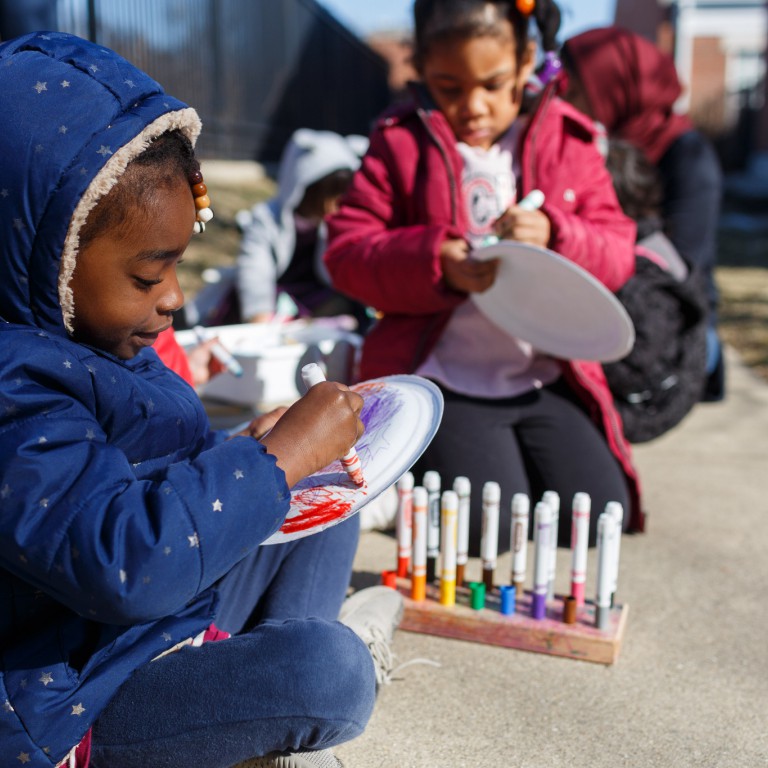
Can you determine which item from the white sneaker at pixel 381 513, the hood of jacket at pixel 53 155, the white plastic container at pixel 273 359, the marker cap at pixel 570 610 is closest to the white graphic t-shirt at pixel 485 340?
the white sneaker at pixel 381 513

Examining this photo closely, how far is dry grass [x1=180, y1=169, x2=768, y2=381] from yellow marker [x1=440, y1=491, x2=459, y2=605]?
365cm

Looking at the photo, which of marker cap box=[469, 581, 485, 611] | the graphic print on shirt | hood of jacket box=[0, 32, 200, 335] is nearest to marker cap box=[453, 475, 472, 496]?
marker cap box=[469, 581, 485, 611]

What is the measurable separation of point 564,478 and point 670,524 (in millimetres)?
464

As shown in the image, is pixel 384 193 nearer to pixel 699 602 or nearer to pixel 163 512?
pixel 699 602

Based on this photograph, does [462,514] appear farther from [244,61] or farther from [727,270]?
[244,61]

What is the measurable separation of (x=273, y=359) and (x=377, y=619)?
1705 mm

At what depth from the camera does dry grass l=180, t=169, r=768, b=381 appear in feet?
21.2

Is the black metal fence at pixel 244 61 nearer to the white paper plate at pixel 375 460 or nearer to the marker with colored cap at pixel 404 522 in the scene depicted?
the marker with colored cap at pixel 404 522

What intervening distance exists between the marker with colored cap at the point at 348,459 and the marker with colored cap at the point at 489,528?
28.1 inches

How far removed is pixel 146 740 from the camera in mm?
1558

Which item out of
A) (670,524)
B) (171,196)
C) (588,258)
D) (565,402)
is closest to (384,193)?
(588,258)

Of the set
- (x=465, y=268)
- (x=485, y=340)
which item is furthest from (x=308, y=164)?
(x=465, y=268)

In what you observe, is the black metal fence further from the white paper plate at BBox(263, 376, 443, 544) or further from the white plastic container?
the white paper plate at BBox(263, 376, 443, 544)

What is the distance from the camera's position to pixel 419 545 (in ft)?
7.47
